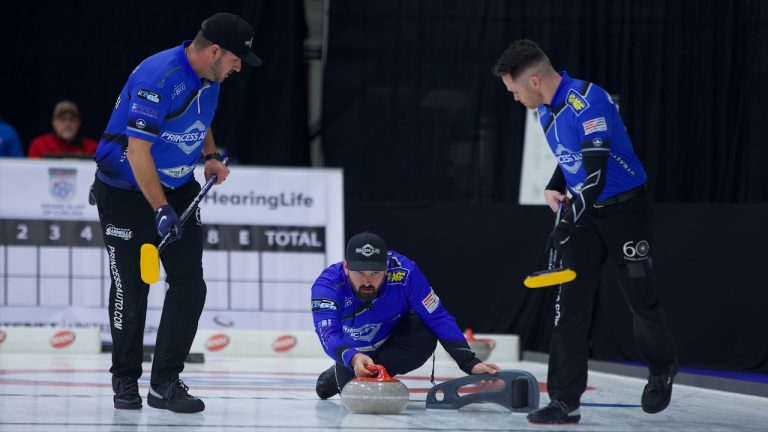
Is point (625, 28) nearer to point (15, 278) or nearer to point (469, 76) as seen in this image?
point (469, 76)

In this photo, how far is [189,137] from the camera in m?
4.62

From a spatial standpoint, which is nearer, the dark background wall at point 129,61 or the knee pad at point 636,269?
the knee pad at point 636,269

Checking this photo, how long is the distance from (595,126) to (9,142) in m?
5.60

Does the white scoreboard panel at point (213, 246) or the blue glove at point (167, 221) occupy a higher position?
the blue glove at point (167, 221)

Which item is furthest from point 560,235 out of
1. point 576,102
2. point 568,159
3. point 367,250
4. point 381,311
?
point 381,311

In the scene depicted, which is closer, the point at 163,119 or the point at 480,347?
the point at 163,119

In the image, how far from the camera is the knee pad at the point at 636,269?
448cm

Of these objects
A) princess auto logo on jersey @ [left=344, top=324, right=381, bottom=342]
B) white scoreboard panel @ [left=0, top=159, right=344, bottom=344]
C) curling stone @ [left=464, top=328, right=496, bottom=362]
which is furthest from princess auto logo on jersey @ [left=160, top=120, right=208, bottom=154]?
white scoreboard panel @ [left=0, top=159, right=344, bottom=344]

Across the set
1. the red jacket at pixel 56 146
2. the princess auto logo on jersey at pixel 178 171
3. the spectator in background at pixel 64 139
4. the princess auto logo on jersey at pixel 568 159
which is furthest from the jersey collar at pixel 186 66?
the red jacket at pixel 56 146

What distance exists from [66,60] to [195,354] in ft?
9.76

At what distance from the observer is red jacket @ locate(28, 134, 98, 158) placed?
28.6 feet

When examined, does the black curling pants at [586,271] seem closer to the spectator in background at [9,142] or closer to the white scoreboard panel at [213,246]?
the white scoreboard panel at [213,246]

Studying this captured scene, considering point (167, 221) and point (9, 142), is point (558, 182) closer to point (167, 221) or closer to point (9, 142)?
point (167, 221)

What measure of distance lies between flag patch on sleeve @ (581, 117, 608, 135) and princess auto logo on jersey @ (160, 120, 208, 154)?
145cm
